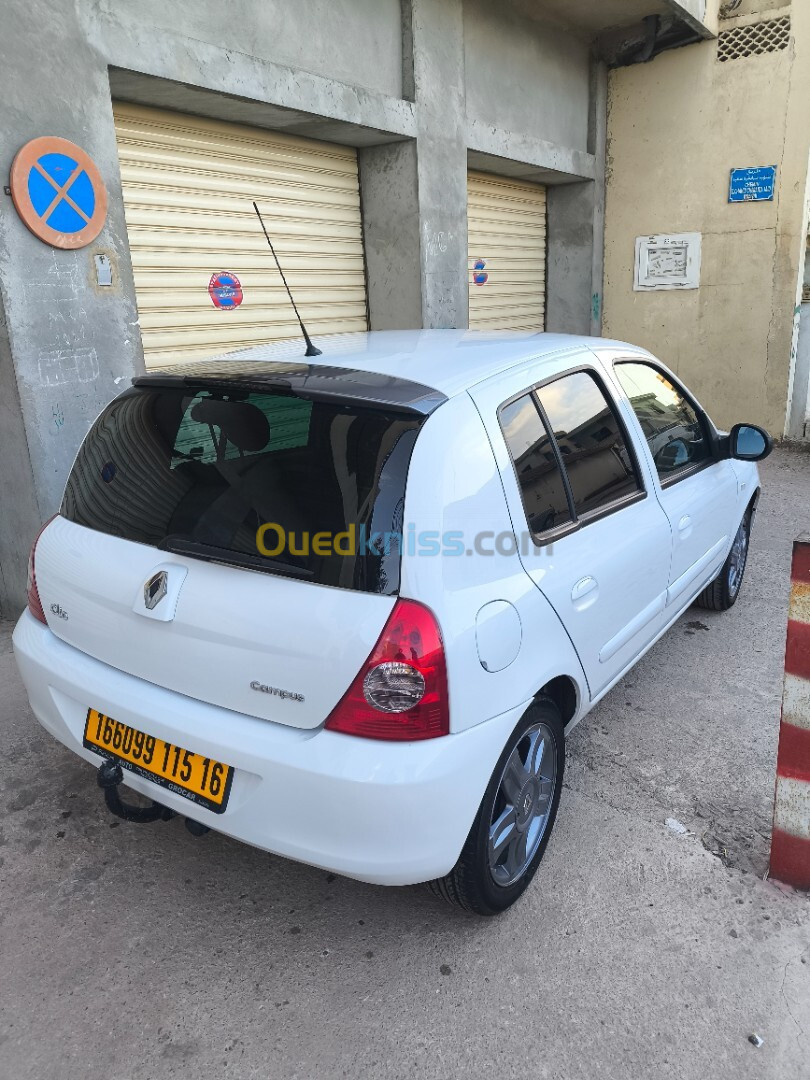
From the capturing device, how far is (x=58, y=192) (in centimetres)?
401

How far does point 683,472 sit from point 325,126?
425 centimetres

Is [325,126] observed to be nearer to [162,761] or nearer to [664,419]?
[664,419]

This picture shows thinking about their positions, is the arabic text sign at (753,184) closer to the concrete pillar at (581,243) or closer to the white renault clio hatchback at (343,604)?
the concrete pillar at (581,243)

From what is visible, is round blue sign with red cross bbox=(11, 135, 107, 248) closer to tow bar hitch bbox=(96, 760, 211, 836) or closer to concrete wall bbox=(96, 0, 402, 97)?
concrete wall bbox=(96, 0, 402, 97)

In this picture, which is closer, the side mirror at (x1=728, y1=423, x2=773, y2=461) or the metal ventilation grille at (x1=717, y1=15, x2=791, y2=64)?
the side mirror at (x1=728, y1=423, x2=773, y2=461)

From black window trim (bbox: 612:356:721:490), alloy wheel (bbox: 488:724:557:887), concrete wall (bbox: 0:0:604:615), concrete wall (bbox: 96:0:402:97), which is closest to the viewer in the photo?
alloy wheel (bbox: 488:724:557:887)

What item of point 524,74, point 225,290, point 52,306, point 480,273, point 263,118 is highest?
point 524,74

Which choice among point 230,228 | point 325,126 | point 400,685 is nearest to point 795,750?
point 400,685

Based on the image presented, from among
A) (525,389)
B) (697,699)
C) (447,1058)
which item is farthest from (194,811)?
(697,699)

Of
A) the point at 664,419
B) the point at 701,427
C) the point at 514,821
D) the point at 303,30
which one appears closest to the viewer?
the point at 514,821

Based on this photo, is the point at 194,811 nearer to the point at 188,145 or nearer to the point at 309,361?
the point at 309,361

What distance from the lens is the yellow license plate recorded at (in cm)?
201

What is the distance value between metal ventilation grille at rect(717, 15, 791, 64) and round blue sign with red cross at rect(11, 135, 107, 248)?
7754mm

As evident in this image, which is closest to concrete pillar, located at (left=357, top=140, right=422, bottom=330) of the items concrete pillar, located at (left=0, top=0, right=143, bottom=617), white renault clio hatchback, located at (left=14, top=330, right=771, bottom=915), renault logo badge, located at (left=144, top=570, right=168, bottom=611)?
concrete pillar, located at (left=0, top=0, right=143, bottom=617)
